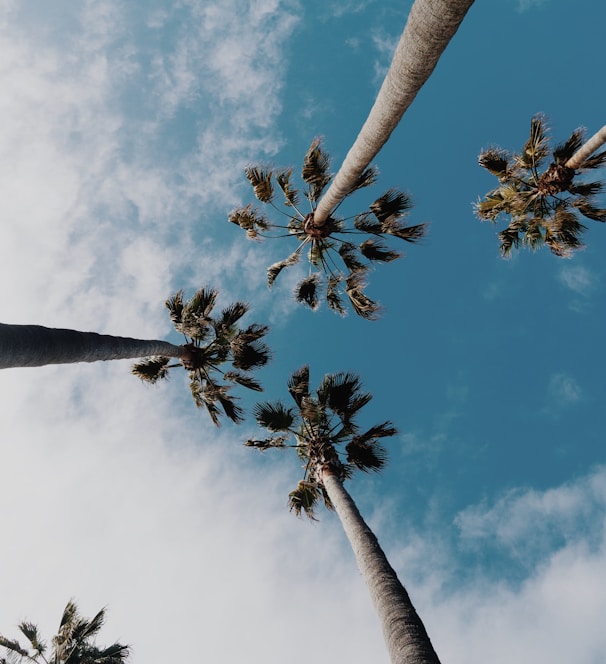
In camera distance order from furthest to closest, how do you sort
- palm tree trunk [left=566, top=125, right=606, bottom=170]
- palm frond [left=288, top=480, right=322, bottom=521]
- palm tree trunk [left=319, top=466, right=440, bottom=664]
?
palm frond [left=288, top=480, right=322, bottom=521] → palm tree trunk [left=566, top=125, right=606, bottom=170] → palm tree trunk [left=319, top=466, right=440, bottom=664]

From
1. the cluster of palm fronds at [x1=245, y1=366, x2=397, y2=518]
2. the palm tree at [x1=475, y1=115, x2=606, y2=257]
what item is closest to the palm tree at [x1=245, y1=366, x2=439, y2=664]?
the cluster of palm fronds at [x1=245, y1=366, x2=397, y2=518]

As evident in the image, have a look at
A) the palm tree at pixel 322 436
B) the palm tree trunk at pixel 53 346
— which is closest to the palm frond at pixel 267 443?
the palm tree at pixel 322 436

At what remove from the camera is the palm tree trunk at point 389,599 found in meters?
5.64

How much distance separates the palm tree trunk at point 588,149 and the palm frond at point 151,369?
12.2m

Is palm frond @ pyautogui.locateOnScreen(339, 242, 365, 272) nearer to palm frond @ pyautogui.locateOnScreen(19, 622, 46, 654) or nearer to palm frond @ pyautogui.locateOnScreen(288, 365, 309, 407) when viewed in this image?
palm frond @ pyautogui.locateOnScreen(288, 365, 309, 407)

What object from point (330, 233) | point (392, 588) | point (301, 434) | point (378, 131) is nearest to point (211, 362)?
point (301, 434)

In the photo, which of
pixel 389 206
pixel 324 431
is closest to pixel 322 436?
pixel 324 431

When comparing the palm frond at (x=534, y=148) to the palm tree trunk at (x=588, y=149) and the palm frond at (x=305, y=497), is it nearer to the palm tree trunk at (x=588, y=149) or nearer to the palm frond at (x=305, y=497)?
the palm tree trunk at (x=588, y=149)

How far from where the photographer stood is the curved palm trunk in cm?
358

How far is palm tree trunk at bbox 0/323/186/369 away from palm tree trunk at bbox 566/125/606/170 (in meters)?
10.8

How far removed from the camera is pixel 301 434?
12977 millimetres

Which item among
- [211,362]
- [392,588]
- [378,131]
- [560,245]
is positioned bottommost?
[392,588]

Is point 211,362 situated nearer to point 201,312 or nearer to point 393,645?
point 201,312

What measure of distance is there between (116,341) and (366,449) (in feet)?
24.8
